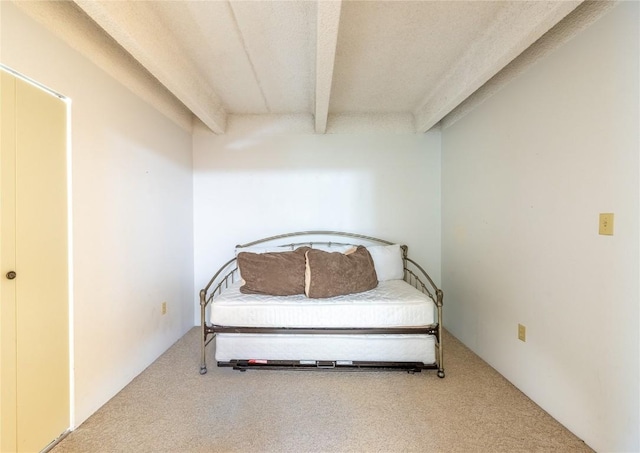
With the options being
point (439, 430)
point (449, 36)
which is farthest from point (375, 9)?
point (439, 430)

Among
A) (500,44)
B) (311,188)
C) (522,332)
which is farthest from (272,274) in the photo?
(500,44)

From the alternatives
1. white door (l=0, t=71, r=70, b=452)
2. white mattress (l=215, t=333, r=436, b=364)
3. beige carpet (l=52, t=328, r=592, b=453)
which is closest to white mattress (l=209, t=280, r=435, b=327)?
white mattress (l=215, t=333, r=436, b=364)

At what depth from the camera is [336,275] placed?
92.7 inches

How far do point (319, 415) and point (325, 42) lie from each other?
216 cm

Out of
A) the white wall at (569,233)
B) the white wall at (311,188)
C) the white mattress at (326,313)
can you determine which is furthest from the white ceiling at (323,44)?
the white mattress at (326,313)

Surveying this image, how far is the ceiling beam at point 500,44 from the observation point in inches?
54.2

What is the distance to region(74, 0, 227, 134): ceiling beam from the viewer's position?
1.34m

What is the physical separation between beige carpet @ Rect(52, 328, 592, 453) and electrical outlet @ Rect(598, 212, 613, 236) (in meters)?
1.11

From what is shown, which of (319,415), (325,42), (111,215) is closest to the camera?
(325,42)

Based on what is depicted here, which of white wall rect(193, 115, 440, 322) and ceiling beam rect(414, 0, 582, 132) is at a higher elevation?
ceiling beam rect(414, 0, 582, 132)

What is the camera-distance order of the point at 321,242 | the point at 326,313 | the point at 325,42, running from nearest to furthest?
the point at 325,42 < the point at 326,313 < the point at 321,242

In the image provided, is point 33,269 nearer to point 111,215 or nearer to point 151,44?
point 111,215

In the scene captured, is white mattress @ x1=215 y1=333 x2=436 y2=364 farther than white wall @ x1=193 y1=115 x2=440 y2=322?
No

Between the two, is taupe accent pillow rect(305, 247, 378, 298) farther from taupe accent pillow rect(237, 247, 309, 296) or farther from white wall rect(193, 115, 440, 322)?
white wall rect(193, 115, 440, 322)
